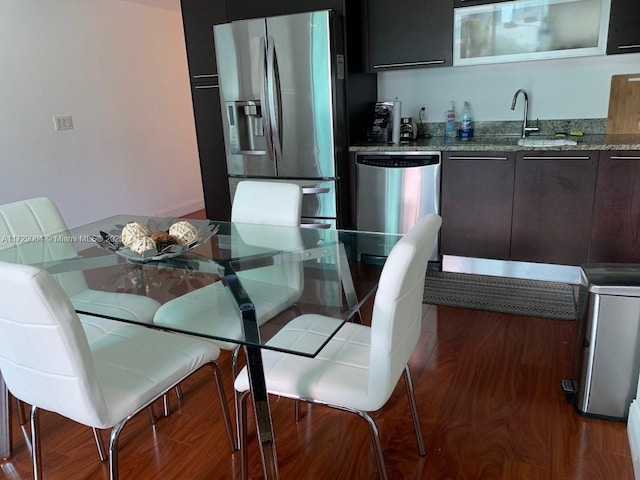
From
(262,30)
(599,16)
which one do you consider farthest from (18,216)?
(599,16)

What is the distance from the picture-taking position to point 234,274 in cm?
171

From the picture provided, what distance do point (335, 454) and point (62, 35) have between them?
387 centimetres

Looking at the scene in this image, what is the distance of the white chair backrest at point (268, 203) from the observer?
7.27 ft

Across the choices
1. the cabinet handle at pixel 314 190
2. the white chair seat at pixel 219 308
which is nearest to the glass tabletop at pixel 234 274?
the white chair seat at pixel 219 308

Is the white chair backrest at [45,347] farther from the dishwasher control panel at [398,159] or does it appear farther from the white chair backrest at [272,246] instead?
the dishwasher control panel at [398,159]

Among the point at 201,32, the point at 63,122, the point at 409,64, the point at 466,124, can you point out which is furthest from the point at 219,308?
the point at 63,122

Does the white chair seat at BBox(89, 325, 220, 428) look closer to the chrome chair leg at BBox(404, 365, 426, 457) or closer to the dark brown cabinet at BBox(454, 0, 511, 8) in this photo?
the chrome chair leg at BBox(404, 365, 426, 457)

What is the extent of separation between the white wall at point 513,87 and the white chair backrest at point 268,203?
1.73 meters

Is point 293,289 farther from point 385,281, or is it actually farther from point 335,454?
point 335,454

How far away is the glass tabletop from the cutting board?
2.09 m

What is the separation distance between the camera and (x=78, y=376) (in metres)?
1.19

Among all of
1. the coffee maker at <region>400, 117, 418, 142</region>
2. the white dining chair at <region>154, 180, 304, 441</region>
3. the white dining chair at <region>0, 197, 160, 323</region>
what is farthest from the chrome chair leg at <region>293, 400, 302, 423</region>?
the coffee maker at <region>400, 117, 418, 142</region>

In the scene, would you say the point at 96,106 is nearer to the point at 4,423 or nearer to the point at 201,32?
the point at 201,32

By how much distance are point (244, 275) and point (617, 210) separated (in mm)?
2249
